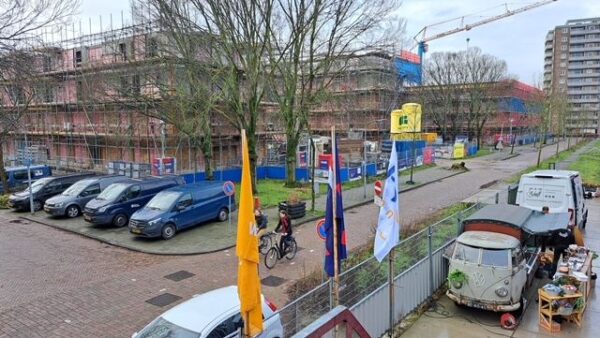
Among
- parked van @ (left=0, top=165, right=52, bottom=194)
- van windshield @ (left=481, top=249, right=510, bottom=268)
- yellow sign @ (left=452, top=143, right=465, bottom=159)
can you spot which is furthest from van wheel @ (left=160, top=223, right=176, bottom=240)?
yellow sign @ (left=452, top=143, right=465, bottom=159)

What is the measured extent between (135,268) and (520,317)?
10622mm

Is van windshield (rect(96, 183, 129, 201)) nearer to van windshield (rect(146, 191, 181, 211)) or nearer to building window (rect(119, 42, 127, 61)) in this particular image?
van windshield (rect(146, 191, 181, 211))

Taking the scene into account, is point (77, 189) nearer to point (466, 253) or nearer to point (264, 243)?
point (264, 243)

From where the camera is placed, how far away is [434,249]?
10570 millimetres

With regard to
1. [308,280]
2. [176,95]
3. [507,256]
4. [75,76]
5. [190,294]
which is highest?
[75,76]

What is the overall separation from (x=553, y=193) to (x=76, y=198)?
1990 centimetres

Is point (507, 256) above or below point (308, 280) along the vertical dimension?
above

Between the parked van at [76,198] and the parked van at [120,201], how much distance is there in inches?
72.6

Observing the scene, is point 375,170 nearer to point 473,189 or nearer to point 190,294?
point 473,189

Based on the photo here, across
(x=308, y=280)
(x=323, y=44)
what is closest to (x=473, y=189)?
(x=323, y=44)

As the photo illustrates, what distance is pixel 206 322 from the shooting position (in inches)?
261

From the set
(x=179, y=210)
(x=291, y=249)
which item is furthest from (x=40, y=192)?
(x=291, y=249)

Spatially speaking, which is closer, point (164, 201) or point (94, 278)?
point (94, 278)

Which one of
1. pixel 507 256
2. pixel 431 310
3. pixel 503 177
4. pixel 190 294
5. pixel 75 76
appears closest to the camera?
pixel 507 256
